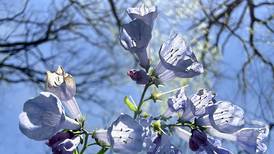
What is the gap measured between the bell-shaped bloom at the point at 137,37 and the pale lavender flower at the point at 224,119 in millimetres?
63

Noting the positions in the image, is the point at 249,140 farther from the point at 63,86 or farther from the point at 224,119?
the point at 63,86

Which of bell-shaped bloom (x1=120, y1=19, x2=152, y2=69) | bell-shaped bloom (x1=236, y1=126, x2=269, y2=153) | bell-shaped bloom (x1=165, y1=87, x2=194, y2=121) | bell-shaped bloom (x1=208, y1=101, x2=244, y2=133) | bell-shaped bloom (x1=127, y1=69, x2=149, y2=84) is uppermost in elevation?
bell-shaped bloom (x1=120, y1=19, x2=152, y2=69)

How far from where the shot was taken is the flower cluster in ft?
1.18

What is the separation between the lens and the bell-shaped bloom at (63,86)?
39 centimetres

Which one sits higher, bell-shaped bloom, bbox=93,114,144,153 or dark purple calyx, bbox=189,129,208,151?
bell-shaped bloom, bbox=93,114,144,153

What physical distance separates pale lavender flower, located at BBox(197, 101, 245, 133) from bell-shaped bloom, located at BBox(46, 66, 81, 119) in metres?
0.09

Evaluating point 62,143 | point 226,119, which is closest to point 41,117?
point 62,143

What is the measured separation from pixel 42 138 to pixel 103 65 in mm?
1913

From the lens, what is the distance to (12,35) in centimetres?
221

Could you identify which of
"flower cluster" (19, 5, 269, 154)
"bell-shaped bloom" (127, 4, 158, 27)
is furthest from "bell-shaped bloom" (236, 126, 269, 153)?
"bell-shaped bloom" (127, 4, 158, 27)

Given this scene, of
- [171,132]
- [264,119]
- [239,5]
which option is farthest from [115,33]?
[171,132]

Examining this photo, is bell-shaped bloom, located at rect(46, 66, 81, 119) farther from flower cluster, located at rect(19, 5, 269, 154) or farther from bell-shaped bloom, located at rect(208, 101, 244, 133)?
bell-shaped bloom, located at rect(208, 101, 244, 133)

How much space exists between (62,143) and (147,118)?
0.06m

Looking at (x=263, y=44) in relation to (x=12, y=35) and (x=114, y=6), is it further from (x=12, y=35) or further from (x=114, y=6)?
(x=12, y=35)
